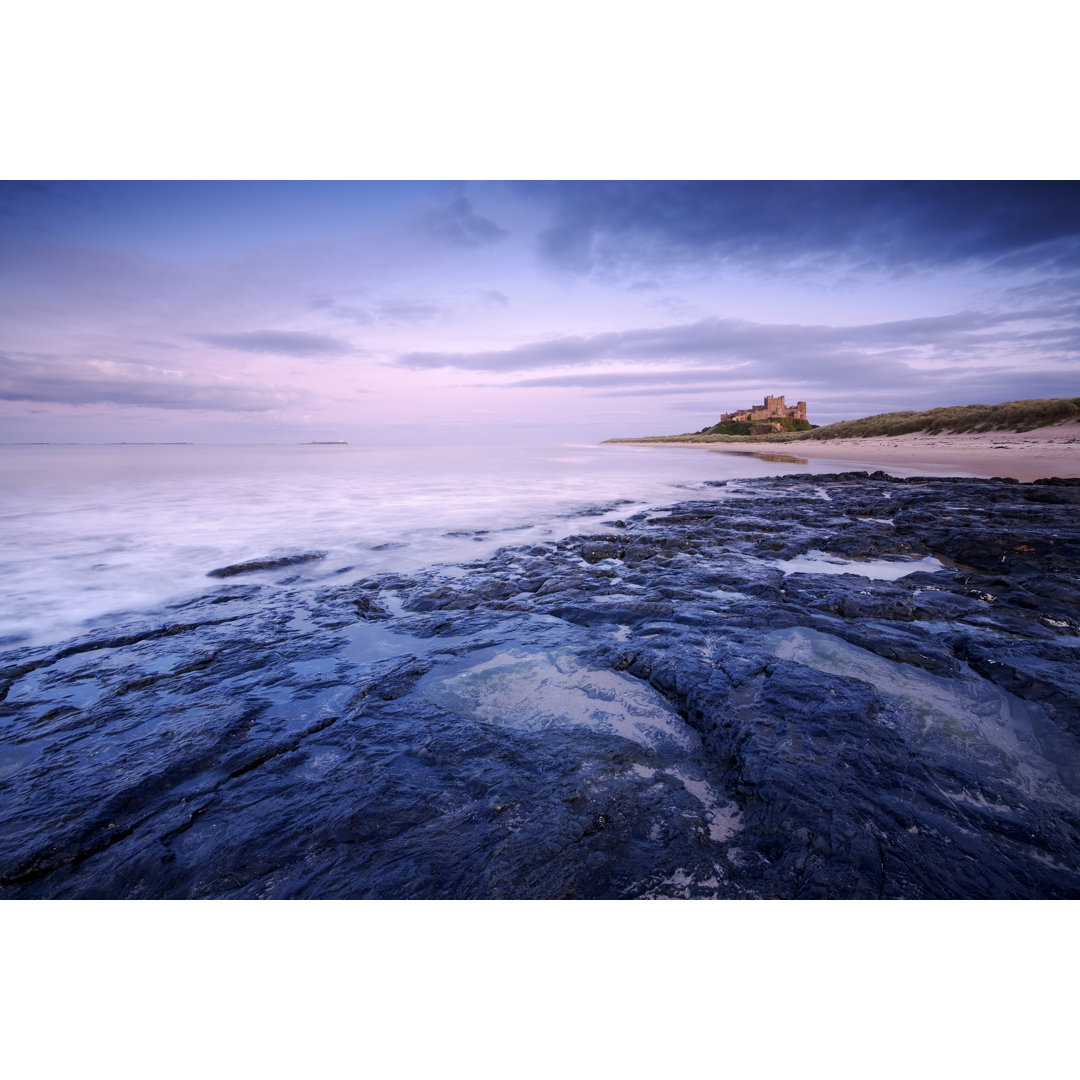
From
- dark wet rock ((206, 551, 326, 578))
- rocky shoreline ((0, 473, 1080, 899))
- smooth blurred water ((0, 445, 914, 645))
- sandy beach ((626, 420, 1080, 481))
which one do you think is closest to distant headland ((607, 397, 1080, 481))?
sandy beach ((626, 420, 1080, 481))

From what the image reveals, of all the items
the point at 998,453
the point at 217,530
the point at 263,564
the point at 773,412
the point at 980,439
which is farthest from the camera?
the point at 773,412

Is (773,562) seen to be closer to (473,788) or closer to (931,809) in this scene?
(931,809)

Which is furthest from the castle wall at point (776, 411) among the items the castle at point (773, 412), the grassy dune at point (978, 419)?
the grassy dune at point (978, 419)

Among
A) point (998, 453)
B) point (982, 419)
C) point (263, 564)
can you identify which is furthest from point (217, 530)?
point (982, 419)

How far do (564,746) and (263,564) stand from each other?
506 centimetres

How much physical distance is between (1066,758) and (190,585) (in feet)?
22.6

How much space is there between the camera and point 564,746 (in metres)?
2.46

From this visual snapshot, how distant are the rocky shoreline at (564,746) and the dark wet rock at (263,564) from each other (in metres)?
1.15

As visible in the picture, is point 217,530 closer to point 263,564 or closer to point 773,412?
point 263,564

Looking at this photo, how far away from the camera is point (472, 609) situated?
4.40 metres

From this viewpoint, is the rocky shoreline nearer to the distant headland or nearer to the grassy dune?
the distant headland

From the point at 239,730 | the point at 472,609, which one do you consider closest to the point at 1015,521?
the point at 472,609

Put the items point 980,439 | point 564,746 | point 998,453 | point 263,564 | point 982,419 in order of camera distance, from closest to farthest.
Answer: point 564,746 < point 263,564 < point 998,453 < point 980,439 < point 982,419

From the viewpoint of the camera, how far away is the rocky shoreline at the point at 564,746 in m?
1.77
